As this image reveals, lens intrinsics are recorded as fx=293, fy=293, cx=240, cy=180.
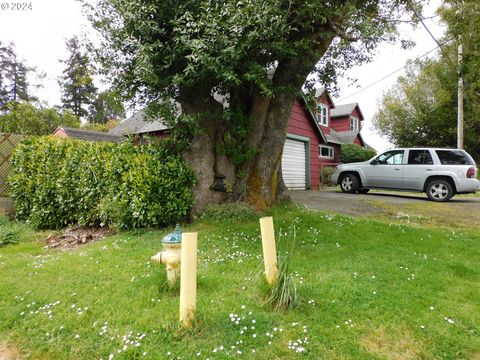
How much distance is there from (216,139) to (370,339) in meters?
4.80

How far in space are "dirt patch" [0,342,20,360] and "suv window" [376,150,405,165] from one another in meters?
11.0

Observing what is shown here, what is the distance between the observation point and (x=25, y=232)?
21.1 feet

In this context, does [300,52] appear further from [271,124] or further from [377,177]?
[377,177]

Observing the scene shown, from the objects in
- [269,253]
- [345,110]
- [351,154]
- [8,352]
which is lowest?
[8,352]

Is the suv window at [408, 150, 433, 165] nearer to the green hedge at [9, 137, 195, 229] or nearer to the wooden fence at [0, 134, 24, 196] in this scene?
the green hedge at [9, 137, 195, 229]

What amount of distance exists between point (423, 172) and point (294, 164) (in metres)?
5.60

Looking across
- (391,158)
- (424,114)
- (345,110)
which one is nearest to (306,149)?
(391,158)

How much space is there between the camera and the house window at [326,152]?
18062 millimetres

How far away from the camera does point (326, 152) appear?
61.0ft

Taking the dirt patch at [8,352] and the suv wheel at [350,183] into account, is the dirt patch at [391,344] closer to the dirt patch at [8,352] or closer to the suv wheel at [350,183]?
the dirt patch at [8,352]

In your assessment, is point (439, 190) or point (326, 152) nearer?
point (439, 190)

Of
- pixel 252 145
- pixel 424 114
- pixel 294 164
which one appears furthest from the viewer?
pixel 424 114

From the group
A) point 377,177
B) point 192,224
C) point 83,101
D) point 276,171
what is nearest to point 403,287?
point 192,224

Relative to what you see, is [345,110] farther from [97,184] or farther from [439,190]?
[97,184]
